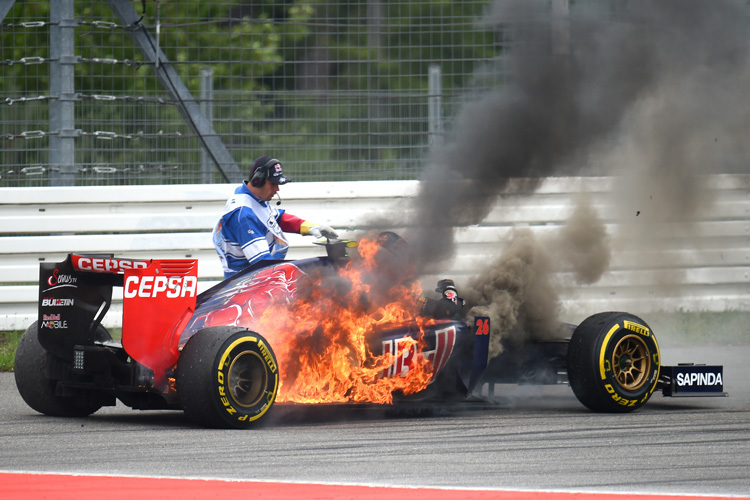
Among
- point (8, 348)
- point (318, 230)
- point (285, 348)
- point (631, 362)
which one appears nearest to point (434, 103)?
point (318, 230)

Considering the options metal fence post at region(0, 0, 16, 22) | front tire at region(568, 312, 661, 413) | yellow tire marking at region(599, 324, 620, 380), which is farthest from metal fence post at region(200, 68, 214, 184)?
yellow tire marking at region(599, 324, 620, 380)

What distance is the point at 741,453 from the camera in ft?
22.1

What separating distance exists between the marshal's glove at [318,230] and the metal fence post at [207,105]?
136 inches

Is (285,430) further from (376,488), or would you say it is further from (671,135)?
(671,135)

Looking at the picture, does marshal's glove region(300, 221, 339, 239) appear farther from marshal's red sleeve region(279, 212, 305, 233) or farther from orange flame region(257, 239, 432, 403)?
orange flame region(257, 239, 432, 403)

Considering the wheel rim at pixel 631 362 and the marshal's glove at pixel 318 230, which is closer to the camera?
the wheel rim at pixel 631 362

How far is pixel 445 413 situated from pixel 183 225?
477 cm

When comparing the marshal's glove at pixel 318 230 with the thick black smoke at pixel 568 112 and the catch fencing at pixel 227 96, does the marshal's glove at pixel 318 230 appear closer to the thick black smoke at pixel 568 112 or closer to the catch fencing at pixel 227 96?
the thick black smoke at pixel 568 112

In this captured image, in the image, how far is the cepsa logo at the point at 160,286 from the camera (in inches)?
307

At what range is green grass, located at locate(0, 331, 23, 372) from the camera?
11461mm

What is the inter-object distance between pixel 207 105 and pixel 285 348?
5116 millimetres

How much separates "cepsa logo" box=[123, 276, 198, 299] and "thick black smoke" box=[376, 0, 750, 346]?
188 centimetres

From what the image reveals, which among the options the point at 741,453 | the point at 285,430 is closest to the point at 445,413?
the point at 285,430

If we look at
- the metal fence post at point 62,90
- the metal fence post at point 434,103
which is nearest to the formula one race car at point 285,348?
the metal fence post at point 62,90
